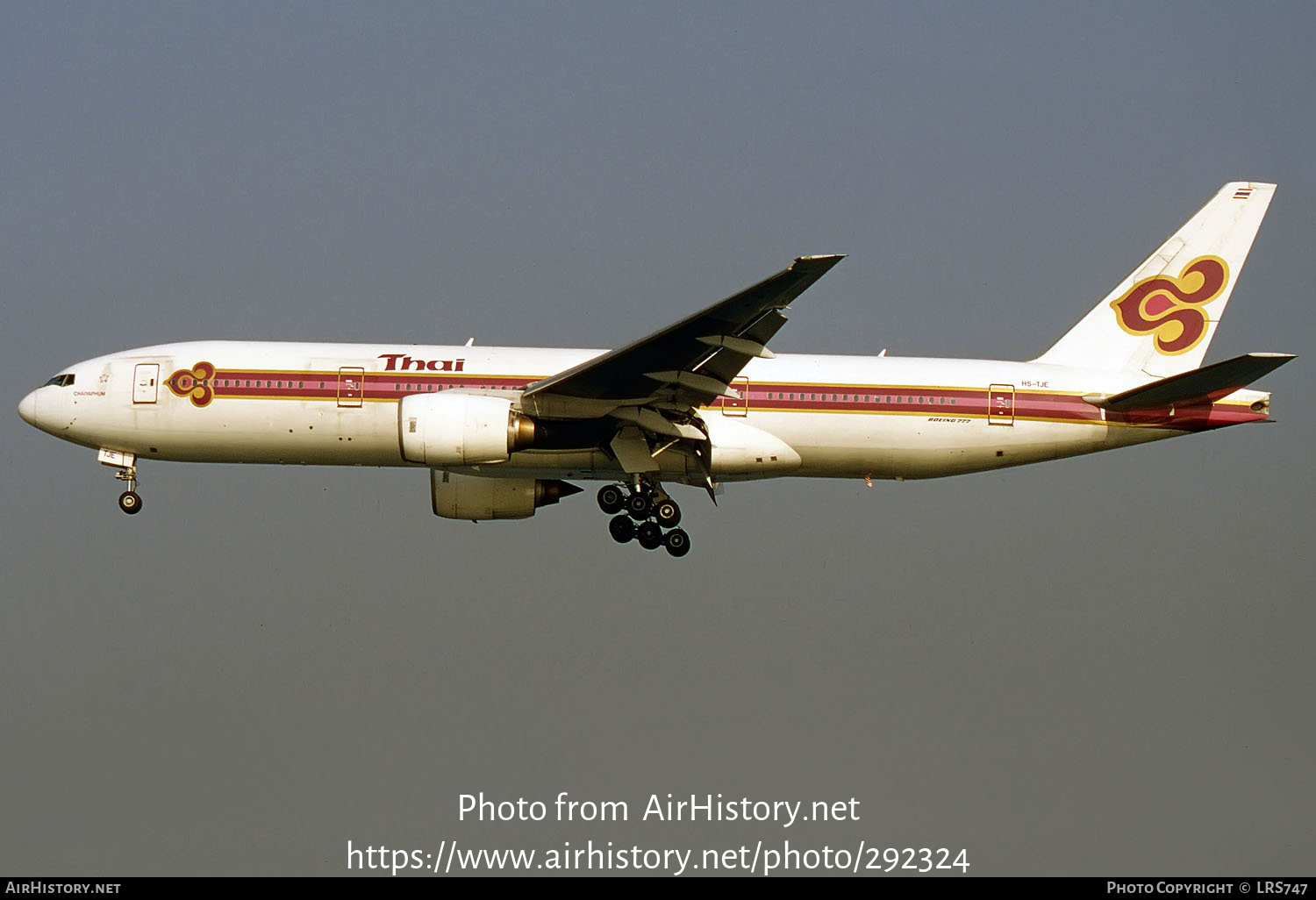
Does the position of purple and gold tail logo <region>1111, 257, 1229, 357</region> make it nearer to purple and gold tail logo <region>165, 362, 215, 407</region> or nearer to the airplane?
the airplane

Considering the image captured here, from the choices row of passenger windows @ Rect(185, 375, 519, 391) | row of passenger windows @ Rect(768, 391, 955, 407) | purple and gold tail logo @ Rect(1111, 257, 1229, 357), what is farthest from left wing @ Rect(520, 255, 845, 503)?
purple and gold tail logo @ Rect(1111, 257, 1229, 357)

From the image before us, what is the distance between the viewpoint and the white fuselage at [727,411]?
35531 millimetres

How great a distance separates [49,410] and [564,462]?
11.4 meters

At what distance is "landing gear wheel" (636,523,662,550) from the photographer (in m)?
36.6

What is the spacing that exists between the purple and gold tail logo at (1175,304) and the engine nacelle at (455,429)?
14.3 meters

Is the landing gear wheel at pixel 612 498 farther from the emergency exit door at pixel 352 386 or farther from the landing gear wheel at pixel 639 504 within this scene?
the emergency exit door at pixel 352 386

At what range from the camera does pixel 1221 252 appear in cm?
3922

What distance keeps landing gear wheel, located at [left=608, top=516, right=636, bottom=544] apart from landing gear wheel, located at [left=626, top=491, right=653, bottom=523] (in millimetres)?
502

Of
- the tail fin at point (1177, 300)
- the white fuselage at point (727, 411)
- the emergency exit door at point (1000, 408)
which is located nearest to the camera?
the white fuselage at point (727, 411)

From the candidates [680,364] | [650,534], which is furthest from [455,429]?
[650,534]

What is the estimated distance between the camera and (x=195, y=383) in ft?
119

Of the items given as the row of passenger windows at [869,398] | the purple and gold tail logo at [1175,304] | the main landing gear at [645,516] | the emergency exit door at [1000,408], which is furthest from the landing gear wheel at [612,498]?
the purple and gold tail logo at [1175,304]
